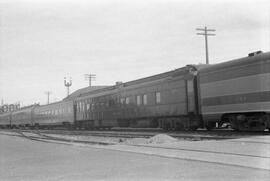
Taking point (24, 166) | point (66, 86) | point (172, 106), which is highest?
point (66, 86)

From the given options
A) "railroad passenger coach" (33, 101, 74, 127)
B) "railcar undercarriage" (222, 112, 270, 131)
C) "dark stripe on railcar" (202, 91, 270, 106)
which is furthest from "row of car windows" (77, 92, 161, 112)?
"railcar undercarriage" (222, 112, 270, 131)

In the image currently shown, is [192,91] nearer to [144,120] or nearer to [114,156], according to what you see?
[144,120]

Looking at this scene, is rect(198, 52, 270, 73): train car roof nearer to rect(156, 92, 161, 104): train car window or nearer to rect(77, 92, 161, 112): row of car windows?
rect(156, 92, 161, 104): train car window

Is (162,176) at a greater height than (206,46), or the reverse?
(206,46)

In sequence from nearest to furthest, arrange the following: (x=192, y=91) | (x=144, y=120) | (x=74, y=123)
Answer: (x=192, y=91), (x=144, y=120), (x=74, y=123)

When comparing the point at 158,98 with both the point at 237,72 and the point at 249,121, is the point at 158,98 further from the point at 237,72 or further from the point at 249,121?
the point at 249,121

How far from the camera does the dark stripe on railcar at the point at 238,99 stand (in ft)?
55.3

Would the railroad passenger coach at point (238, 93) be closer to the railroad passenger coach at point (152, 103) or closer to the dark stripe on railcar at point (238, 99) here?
the dark stripe on railcar at point (238, 99)

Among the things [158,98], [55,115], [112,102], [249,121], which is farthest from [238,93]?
[55,115]

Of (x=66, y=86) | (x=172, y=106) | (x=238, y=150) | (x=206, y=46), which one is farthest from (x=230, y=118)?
(x=66, y=86)

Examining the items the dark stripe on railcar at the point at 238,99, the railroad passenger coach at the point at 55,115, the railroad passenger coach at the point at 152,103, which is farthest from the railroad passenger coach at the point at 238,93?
the railroad passenger coach at the point at 55,115

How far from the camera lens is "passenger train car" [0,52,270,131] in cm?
1733

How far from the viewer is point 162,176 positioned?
305 inches

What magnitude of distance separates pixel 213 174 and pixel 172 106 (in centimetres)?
1531
